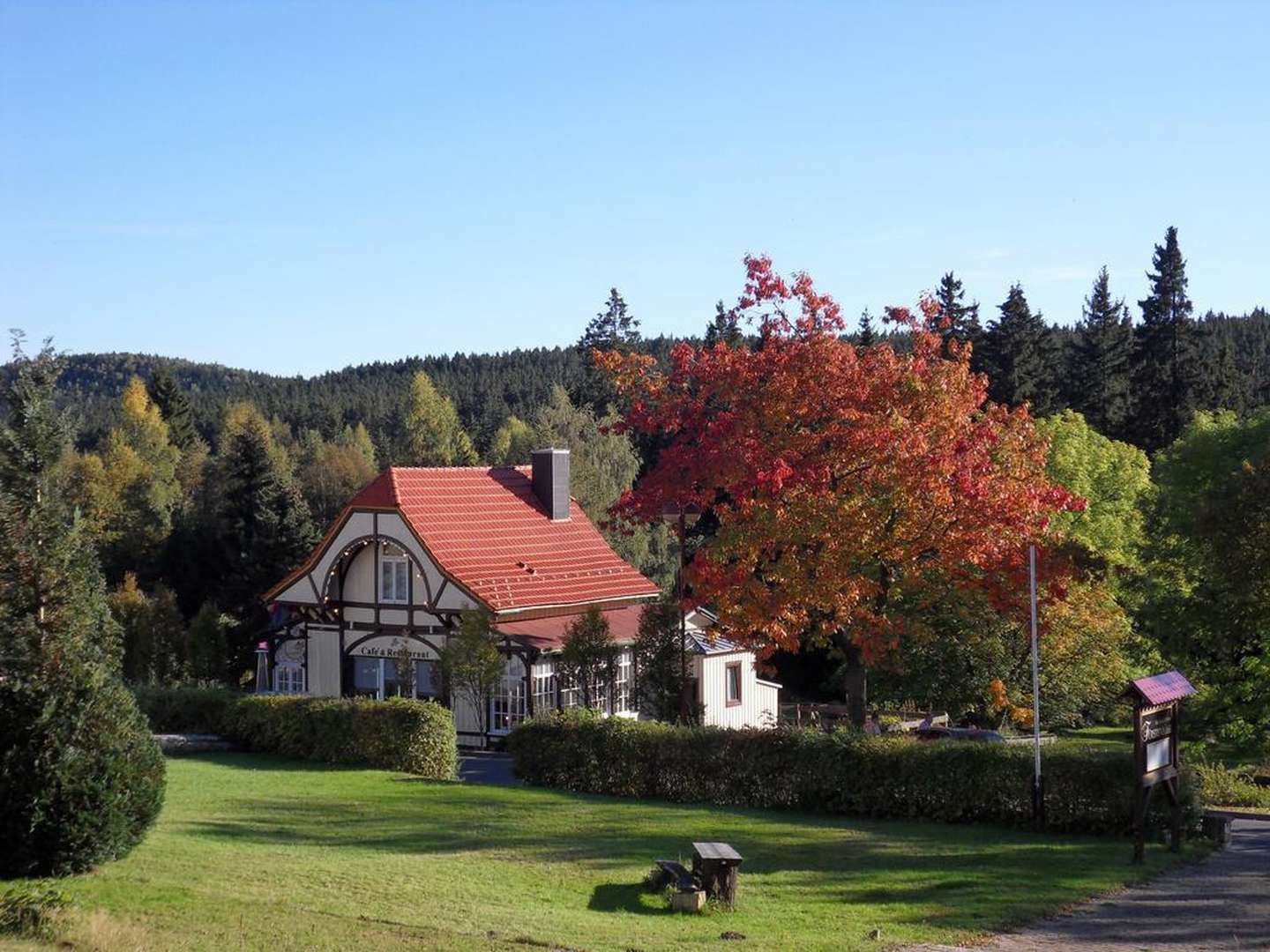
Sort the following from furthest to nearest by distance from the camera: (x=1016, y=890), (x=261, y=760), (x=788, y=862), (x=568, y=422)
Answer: (x=568, y=422) → (x=261, y=760) → (x=788, y=862) → (x=1016, y=890)

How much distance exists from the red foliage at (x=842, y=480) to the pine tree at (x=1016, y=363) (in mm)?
33717

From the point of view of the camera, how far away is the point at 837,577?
24359 millimetres

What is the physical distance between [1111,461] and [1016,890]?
2887 cm

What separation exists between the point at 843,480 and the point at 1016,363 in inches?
1447

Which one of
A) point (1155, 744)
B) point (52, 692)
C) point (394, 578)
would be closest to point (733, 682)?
point (394, 578)

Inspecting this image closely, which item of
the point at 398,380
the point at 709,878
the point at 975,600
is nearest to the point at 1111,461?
the point at 975,600

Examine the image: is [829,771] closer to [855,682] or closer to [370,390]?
[855,682]

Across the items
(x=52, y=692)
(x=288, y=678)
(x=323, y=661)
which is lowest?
(x=288, y=678)

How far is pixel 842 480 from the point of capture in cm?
2508

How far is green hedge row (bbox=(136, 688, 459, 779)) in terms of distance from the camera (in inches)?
1001

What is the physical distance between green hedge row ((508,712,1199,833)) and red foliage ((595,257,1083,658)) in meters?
3.22

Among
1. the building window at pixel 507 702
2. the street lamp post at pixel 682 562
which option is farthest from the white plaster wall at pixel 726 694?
Answer: the street lamp post at pixel 682 562

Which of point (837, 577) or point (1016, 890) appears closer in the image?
point (1016, 890)

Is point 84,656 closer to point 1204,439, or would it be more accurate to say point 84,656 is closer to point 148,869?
point 148,869
